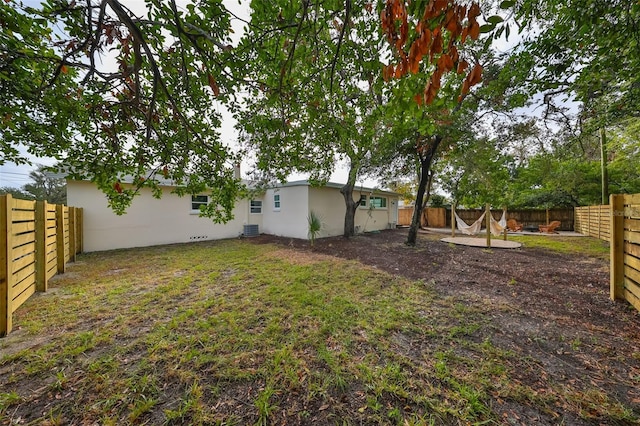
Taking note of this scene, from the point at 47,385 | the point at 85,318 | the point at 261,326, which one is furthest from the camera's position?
the point at 85,318

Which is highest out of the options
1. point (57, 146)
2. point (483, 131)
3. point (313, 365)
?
point (483, 131)

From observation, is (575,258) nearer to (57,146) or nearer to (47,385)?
(47,385)

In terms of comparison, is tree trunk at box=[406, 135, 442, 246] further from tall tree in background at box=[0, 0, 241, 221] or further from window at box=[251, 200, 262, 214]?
window at box=[251, 200, 262, 214]

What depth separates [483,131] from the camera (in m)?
7.61

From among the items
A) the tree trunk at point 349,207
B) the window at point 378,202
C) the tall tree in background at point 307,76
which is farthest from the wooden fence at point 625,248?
the window at point 378,202

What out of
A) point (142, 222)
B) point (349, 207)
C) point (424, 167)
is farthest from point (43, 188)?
point (424, 167)

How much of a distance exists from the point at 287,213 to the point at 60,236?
23.9ft

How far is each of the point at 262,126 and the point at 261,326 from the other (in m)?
2.49

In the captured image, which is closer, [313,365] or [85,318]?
[313,365]

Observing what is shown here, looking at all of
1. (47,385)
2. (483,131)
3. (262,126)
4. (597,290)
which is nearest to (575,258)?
(597,290)

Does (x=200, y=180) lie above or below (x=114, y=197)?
above

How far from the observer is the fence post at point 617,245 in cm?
332

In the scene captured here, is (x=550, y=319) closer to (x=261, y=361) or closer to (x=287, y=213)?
(x=261, y=361)

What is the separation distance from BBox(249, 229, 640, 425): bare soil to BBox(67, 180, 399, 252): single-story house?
483 cm
